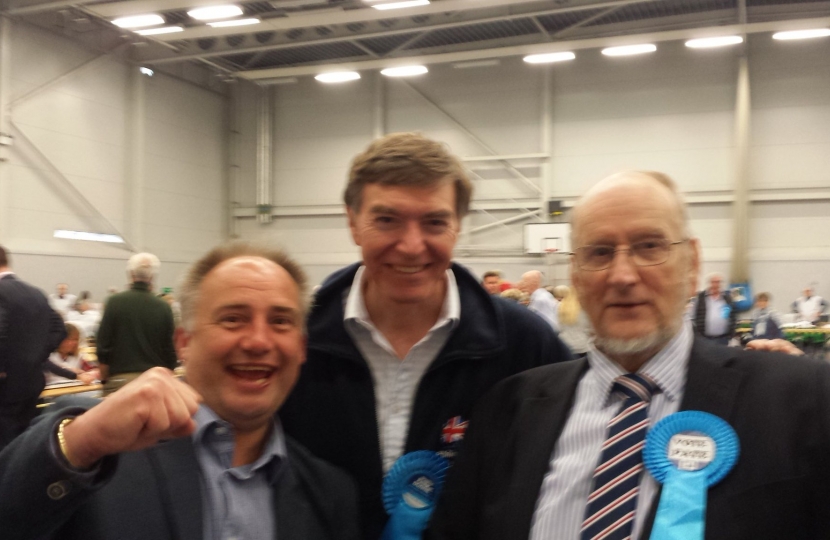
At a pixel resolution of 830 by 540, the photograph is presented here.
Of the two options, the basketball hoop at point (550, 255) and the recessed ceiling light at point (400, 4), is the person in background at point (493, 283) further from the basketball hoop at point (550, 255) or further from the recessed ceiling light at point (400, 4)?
the basketball hoop at point (550, 255)

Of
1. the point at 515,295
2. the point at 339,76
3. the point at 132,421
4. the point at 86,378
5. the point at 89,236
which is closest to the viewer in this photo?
the point at 132,421

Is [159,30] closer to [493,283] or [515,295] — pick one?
[493,283]

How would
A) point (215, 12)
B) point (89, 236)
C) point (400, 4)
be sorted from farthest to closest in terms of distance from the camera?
point (89, 236) → point (215, 12) → point (400, 4)

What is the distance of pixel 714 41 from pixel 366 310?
12.3m

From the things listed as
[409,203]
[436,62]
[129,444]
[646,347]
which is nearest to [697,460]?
[646,347]

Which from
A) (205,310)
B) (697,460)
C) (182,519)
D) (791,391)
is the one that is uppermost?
(205,310)

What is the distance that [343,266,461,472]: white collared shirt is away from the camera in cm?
191

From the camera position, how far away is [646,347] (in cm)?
161

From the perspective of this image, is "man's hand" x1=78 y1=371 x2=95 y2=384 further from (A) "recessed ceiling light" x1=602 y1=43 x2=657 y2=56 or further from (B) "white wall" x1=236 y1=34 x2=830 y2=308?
(A) "recessed ceiling light" x1=602 y1=43 x2=657 y2=56

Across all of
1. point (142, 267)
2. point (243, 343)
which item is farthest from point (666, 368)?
point (142, 267)

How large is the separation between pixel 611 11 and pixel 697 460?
13034 mm

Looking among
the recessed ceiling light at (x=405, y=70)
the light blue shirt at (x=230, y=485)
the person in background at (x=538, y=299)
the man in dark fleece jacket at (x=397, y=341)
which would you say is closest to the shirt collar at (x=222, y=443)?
the light blue shirt at (x=230, y=485)

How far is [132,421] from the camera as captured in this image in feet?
3.83

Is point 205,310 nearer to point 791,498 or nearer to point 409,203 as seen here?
point 409,203
